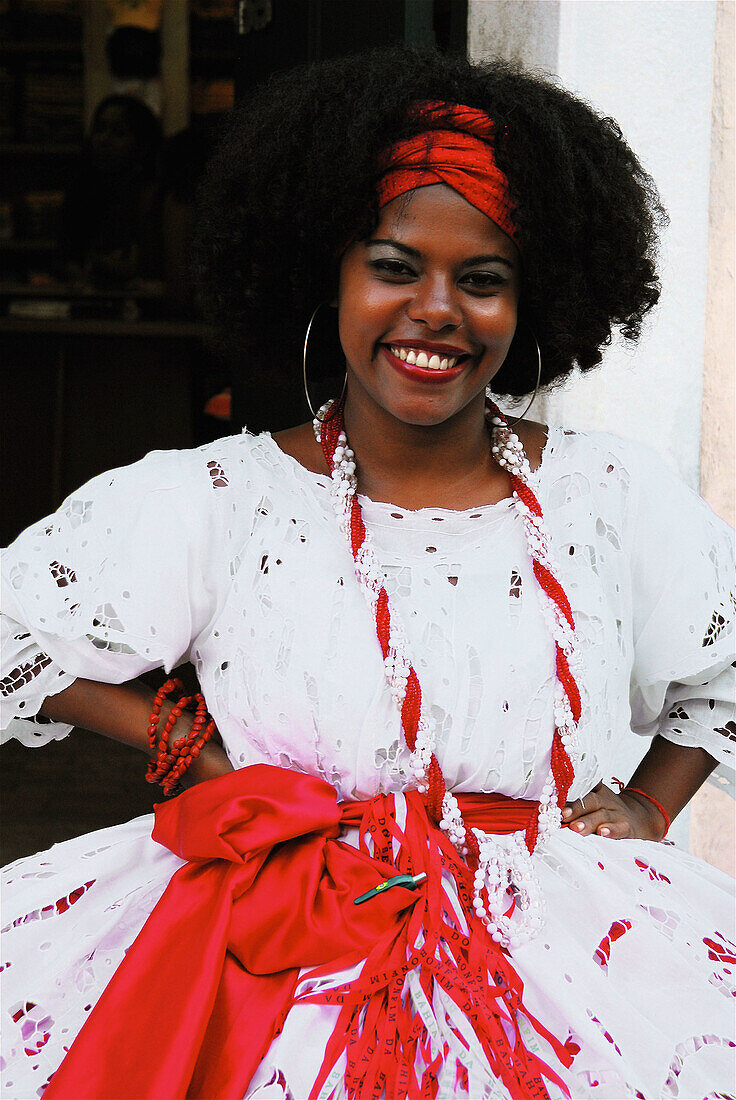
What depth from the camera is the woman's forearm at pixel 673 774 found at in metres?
1.71

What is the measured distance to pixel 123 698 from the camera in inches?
59.4

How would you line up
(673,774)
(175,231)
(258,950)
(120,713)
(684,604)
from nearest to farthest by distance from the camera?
(258,950) → (120,713) → (684,604) → (673,774) → (175,231)

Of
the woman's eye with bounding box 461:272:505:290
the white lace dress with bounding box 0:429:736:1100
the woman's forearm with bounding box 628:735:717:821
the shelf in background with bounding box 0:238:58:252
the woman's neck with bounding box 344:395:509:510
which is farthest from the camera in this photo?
the shelf in background with bounding box 0:238:58:252

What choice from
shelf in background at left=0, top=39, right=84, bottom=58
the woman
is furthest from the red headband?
shelf in background at left=0, top=39, right=84, bottom=58

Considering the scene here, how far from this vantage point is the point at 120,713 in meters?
1.51

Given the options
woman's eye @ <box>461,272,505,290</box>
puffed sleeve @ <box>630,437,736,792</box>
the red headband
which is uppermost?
the red headband

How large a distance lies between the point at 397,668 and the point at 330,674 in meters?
0.08

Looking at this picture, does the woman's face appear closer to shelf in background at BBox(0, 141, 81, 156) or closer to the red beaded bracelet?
the red beaded bracelet

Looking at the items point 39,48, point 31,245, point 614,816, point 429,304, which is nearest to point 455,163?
point 429,304

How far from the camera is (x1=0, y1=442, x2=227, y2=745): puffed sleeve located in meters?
1.44

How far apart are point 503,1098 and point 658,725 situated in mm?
721

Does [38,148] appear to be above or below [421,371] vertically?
above

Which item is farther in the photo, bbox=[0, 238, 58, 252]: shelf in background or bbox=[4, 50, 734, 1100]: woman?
bbox=[0, 238, 58, 252]: shelf in background

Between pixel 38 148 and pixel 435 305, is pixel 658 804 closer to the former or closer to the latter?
pixel 435 305
